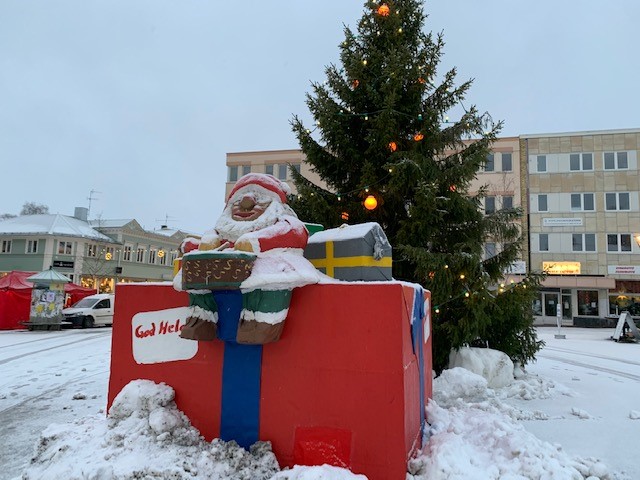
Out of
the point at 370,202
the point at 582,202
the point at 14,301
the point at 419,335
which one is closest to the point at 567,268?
the point at 582,202

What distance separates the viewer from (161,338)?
14.0ft

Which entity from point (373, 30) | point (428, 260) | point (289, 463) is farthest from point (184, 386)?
point (373, 30)

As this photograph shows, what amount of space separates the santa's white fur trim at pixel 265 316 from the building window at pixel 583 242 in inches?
1192

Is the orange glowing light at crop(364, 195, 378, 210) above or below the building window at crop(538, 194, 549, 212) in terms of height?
below

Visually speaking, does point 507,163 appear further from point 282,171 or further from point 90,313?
point 90,313

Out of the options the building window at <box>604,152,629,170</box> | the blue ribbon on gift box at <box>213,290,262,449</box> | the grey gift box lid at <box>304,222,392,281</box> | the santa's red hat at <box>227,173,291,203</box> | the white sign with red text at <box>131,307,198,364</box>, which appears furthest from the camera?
the building window at <box>604,152,629,170</box>

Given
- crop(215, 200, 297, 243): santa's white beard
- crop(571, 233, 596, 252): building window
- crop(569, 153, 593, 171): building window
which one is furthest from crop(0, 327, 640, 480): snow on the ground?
crop(569, 153, 593, 171): building window

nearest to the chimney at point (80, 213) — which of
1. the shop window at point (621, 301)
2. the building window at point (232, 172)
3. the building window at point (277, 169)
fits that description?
the building window at point (232, 172)

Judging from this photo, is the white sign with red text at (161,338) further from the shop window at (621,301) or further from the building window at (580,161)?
the building window at (580,161)

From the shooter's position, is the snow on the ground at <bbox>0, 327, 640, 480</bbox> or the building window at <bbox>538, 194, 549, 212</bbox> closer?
the snow on the ground at <bbox>0, 327, 640, 480</bbox>

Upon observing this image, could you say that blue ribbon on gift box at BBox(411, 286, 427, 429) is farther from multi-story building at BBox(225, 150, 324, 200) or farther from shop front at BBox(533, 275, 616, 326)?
multi-story building at BBox(225, 150, 324, 200)

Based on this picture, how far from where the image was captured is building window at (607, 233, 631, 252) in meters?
28.1

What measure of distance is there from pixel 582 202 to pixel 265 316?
31.0 metres

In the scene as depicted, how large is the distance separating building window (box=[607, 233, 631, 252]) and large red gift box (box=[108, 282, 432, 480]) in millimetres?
29698
